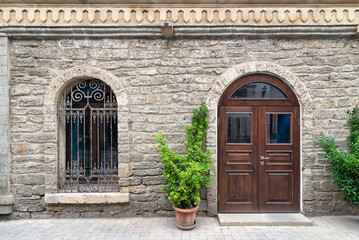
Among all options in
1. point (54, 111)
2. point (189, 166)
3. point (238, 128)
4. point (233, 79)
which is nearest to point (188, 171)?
point (189, 166)

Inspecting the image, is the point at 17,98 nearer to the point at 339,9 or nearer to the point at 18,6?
the point at 18,6

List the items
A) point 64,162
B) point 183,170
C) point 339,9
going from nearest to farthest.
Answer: point 183,170 < point 339,9 < point 64,162

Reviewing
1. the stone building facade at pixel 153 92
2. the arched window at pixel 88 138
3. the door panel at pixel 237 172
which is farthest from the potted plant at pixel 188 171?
the arched window at pixel 88 138

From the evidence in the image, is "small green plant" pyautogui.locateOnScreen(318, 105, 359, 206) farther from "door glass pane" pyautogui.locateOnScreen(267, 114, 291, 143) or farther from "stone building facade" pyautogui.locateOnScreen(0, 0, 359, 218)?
"door glass pane" pyautogui.locateOnScreen(267, 114, 291, 143)

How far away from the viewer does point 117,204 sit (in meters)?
4.05

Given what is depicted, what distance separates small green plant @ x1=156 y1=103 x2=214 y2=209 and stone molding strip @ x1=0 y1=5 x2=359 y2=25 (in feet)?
5.81

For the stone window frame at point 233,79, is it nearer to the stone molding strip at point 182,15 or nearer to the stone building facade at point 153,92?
the stone building facade at point 153,92

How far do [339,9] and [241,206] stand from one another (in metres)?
4.28

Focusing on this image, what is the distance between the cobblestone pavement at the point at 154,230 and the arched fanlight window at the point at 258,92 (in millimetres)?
2444

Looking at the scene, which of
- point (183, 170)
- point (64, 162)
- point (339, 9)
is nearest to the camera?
point (183, 170)

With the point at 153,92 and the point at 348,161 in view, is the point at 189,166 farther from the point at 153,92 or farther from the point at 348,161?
the point at 348,161

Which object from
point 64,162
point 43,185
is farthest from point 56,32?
point 43,185

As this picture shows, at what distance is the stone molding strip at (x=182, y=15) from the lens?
154 inches

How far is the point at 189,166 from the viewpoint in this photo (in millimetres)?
3471
